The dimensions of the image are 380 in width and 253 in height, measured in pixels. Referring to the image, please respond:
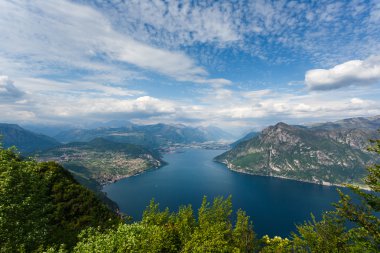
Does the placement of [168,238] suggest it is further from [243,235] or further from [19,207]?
[19,207]

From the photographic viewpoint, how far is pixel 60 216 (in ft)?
247

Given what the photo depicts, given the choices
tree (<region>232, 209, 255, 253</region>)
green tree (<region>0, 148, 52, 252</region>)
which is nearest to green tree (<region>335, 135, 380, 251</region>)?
tree (<region>232, 209, 255, 253</region>)

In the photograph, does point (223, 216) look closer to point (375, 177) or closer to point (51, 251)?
point (375, 177)

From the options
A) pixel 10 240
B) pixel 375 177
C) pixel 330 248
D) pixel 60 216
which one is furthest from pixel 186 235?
pixel 60 216

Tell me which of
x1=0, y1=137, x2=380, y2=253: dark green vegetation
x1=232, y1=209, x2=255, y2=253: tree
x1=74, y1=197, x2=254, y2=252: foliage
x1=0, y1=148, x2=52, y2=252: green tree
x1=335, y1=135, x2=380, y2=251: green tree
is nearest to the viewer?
x1=74, y1=197, x2=254, y2=252: foliage

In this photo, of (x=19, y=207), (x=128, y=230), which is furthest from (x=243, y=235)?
(x=19, y=207)

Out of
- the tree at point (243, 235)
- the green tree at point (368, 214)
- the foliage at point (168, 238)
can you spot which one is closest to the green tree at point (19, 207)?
the foliage at point (168, 238)

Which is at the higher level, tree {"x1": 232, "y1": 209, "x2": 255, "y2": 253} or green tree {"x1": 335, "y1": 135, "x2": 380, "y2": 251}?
green tree {"x1": 335, "y1": 135, "x2": 380, "y2": 251}

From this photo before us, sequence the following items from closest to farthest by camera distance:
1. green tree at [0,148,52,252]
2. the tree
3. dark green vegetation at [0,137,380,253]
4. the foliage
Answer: the foliage → dark green vegetation at [0,137,380,253] → green tree at [0,148,52,252] → the tree

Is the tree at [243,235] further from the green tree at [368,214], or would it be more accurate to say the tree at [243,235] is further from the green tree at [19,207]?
the green tree at [19,207]

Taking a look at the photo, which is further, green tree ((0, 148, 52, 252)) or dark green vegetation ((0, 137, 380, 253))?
green tree ((0, 148, 52, 252))

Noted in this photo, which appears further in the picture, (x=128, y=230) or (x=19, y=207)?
(x=128, y=230)

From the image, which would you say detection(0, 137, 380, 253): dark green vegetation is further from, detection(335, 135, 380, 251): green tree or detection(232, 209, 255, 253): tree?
detection(232, 209, 255, 253): tree

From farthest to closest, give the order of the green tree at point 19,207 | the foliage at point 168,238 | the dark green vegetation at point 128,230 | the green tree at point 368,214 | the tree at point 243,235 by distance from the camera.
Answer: the tree at point 243,235 → the green tree at point 368,214 → the green tree at point 19,207 → the dark green vegetation at point 128,230 → the foliage at point 168,238
